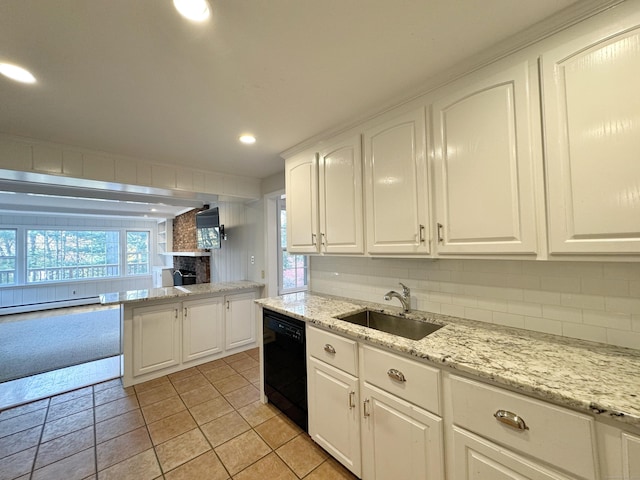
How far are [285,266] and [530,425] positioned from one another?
3112 mm

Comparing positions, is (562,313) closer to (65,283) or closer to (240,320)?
(240,320)

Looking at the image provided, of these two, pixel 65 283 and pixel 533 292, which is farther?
pixel 65 283

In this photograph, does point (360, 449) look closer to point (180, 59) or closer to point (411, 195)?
point (411, 195)

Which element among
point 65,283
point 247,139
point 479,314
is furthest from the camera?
point 65,283

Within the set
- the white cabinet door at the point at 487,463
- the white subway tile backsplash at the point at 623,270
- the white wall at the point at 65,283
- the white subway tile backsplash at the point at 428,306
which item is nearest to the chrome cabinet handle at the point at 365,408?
the white cabinet door at the point at 487,463

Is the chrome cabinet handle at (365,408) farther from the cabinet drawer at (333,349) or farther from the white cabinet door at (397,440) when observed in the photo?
the cabinet drawer at (333,349)

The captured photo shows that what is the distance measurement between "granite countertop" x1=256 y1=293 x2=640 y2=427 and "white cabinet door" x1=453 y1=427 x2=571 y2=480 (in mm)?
253

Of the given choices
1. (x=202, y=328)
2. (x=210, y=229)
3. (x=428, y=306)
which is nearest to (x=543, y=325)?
(x=428, y=306)

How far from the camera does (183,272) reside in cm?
589

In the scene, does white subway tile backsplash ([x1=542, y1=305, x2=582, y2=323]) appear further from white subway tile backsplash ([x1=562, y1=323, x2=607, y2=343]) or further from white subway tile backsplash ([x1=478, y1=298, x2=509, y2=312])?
white subway tile backsplash ([x1=478, y1=298, x2=509, y2=312])

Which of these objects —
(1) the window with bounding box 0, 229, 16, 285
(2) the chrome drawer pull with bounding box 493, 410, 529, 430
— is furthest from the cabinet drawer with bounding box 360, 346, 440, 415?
(1) the window with bounding box 0, 229, 16, 285

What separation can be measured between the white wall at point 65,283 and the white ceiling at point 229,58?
6202 millimetres

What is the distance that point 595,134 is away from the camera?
3.36 ft

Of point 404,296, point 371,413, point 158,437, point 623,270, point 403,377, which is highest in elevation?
point 623,270
